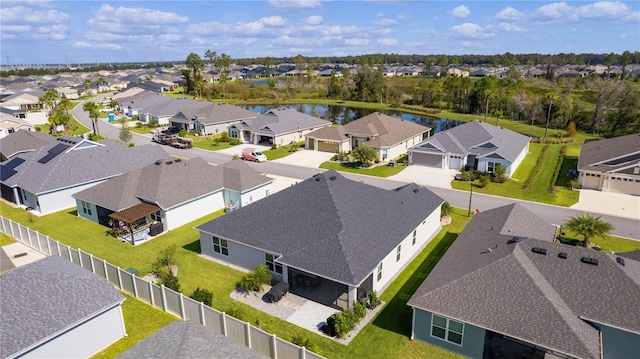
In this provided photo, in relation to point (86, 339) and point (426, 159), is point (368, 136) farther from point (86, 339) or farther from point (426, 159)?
point (86, 339)

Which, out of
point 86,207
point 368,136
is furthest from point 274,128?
point 86,207

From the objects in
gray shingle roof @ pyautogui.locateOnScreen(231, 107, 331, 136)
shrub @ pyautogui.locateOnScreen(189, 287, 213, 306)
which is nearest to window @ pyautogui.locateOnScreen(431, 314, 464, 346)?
shrub @ pyautogui.locateOnScreen(189, 287, 213, 306)

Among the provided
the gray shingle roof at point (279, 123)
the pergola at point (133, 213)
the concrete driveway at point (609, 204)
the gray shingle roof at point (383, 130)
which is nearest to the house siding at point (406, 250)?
the concrete driveway at point (609, 204)

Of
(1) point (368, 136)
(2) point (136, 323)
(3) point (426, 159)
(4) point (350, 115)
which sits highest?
(1) point (368, 136)

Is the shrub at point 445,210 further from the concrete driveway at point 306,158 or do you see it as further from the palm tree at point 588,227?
the concrete driveway at point 306,158

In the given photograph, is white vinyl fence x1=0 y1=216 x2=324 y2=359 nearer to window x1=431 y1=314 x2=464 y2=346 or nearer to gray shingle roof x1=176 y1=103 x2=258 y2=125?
window x1=431 y1=314 x2=464 y2=346

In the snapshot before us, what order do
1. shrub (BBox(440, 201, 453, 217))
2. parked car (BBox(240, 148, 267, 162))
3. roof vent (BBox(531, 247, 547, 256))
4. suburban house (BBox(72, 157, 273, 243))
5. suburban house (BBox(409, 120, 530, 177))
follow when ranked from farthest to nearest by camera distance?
parked car (BBox(240, 148, 267, 162)), suburban house (BBox(409, 120, 530, 177)), shrub (BBox(440, 201, 453, 217)), suburban house (BBox(72, 157, 273, 243)), roof vent (BBox(531, 247, 547, 256))
